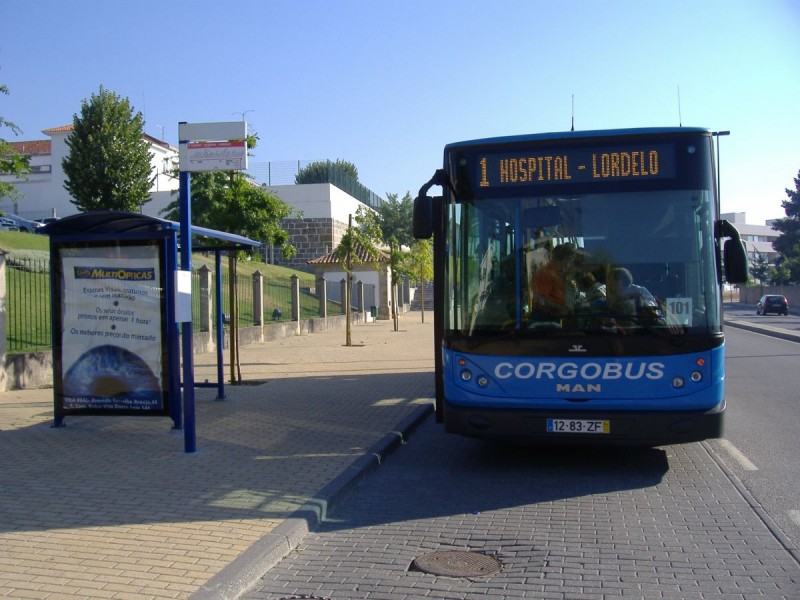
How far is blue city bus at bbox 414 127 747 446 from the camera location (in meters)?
7.44

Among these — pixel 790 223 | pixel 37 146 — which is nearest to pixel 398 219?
pixel 37 146

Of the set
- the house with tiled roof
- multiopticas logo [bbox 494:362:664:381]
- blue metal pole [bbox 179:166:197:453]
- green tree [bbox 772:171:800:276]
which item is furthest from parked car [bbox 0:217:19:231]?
green tree [bbox 772:171:800:276]

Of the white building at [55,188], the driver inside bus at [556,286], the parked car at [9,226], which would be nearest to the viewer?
the driver inside bus at [556,286]

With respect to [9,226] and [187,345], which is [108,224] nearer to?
[187,345]

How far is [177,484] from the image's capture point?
7.09 metres

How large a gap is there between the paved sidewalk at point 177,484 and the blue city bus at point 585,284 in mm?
1850

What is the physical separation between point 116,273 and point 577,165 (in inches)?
219

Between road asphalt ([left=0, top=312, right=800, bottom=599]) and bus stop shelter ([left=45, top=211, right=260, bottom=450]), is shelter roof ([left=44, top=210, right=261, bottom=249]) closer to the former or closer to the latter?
bus stop shelter ([left=45, top=211, right=260, bottom=450])

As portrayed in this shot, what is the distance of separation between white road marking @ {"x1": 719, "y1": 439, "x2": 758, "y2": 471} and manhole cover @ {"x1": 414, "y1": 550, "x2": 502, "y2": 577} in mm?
3976

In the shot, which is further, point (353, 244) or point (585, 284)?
point (353, 244)

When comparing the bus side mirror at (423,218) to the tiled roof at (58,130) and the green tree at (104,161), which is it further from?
the tiled roof at (58,130)

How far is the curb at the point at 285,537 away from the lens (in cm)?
472

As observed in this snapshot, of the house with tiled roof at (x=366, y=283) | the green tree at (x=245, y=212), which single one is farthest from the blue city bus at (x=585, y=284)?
the house with tiled roof at (x=366, y=283)

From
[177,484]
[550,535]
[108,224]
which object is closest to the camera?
[550,535]
